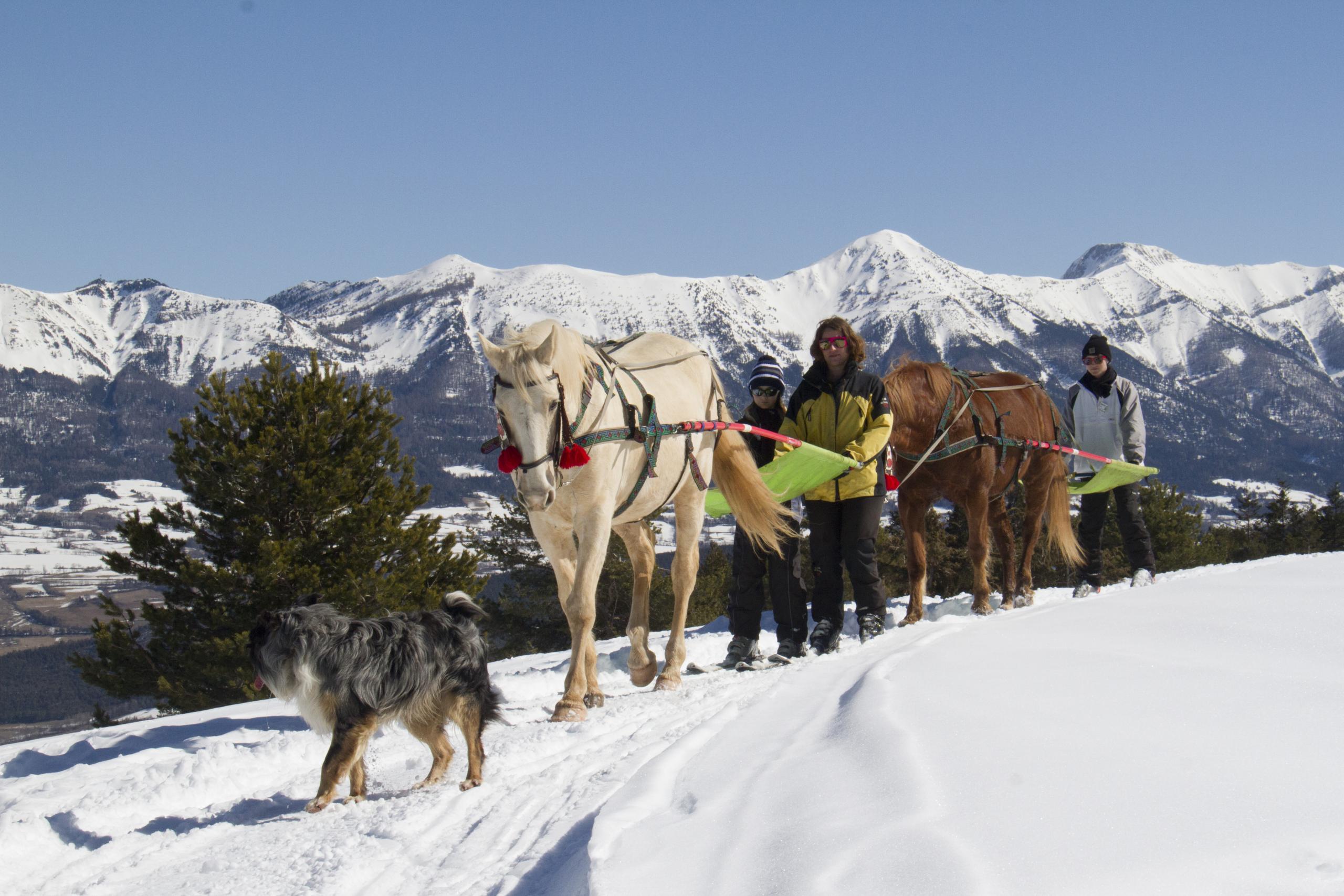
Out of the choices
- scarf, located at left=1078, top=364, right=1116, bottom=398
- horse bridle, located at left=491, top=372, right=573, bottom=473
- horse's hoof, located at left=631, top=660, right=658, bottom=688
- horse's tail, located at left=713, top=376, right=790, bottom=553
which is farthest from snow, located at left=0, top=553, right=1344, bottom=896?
scarf, located at left=1078, top=364, right=1116, bottom=398

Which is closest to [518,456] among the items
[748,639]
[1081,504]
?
[748,639]

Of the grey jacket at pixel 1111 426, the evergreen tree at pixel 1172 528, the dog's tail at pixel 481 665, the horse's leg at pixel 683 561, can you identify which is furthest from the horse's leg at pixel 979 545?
the evergreen tree at pixel 1172 528

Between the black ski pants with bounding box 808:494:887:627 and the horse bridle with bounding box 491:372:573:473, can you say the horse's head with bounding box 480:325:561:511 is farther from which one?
the black ski pants with bounding box 808:494:887:627

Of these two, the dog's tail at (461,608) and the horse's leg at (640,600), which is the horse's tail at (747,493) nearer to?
the horse's leg at (640,600)

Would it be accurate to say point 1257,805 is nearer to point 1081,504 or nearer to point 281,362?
point 1081,504

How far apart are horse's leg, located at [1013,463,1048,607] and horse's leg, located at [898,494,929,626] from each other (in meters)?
1.53

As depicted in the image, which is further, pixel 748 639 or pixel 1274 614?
pixel 748 639

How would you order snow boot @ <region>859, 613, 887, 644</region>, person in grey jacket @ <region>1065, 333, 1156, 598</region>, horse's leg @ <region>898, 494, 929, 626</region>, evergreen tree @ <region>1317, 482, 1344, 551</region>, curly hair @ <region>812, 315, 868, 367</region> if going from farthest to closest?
evergreen tree @ <region>1317, 482, 1344, 551</region>, person in grey jacket @ <region>1065, 333, 1156, 598</region>, horse's leg @ <region>898, 494, 929, 626</region>, snow boot @ <region>859, 613, 887, 644</region>, curly hair @ <region>812, 315, 868, 367</region>

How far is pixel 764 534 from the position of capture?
6.62 m

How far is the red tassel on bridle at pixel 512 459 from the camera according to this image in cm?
468

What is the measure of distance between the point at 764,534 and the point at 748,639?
79 cm

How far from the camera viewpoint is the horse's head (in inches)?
182

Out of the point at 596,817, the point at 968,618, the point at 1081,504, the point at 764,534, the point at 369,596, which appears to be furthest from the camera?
the point at 369,596

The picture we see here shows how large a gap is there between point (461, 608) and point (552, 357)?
1.29 metres
